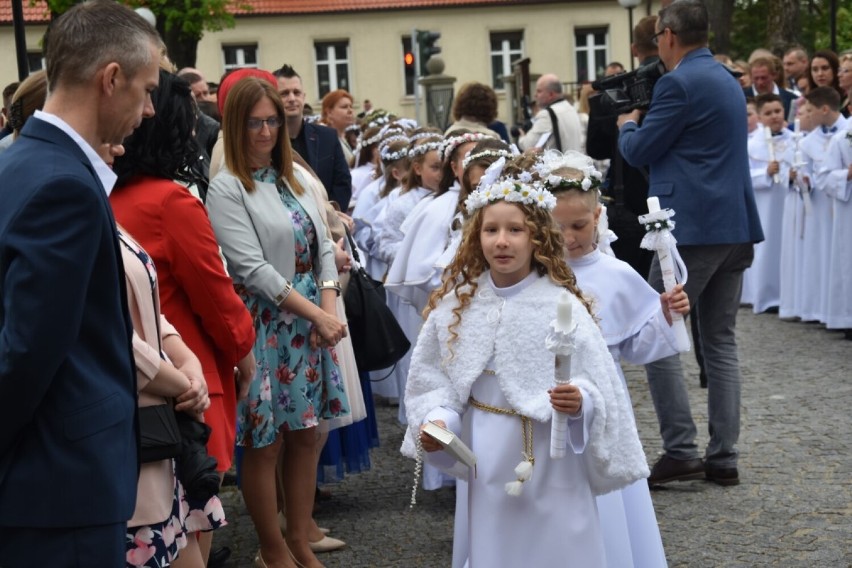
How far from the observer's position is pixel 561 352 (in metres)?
3.95

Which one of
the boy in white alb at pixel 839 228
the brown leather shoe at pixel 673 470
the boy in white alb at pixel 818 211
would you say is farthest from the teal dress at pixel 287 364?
the boy in white alb at pixel 818 211

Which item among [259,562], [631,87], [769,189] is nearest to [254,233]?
[259,562]

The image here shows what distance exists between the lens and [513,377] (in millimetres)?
→ 4414

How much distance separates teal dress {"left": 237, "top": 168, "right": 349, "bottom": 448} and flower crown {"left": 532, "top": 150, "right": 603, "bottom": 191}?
1.12 metres

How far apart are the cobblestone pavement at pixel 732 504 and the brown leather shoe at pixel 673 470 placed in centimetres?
6

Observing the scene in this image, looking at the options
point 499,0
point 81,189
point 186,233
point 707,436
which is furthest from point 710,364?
point 499,0

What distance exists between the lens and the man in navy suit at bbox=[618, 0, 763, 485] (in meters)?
6.80

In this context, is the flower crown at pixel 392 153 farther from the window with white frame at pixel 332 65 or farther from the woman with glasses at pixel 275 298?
the window with white frame at pixel 332 65

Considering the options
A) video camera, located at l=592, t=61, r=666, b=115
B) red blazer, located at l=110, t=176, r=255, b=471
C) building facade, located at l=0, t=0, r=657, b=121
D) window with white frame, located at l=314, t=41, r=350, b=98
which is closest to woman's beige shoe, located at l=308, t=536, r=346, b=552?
red blazer, located at l=110, t=176, r=255, b=471

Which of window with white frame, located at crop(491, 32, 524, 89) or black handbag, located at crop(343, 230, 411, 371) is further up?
window with white frame, located at crop(491, 32, 524, 89)

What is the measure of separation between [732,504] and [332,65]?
1820 inches

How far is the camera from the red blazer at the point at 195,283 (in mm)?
4258

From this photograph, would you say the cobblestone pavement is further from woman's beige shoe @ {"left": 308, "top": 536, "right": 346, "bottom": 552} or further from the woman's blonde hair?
the woman's blonde hair

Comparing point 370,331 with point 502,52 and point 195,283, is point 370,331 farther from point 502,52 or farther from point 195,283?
point 502,52
